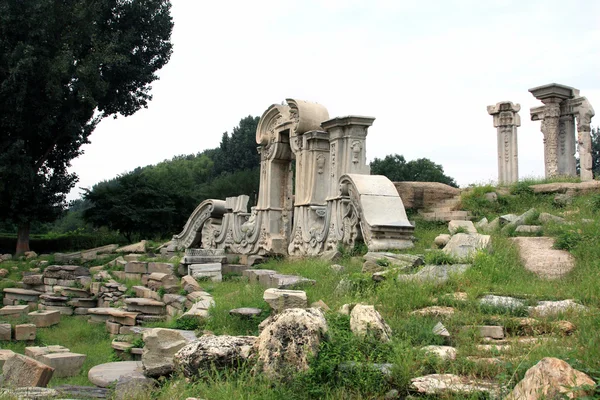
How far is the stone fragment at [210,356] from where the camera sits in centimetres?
497

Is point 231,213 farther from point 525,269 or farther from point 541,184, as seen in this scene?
point 525,269

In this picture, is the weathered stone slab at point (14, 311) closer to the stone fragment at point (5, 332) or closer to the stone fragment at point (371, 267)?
the stone fragment at point (5, 332)

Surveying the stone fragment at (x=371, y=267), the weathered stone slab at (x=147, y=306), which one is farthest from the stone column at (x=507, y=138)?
the stone fragment at (x=371, y=267)

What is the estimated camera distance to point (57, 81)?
20734 mm

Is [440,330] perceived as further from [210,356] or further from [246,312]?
[246,312]

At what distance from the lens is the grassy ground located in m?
4.28

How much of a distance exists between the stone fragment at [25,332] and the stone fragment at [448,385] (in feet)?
27.4

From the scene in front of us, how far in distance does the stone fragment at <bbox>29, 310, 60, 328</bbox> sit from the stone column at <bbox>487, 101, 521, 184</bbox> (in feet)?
42.2

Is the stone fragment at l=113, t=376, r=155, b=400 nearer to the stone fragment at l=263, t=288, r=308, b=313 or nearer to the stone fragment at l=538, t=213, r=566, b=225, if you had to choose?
the stone fragment at l=263, t=288, r=308, b=313

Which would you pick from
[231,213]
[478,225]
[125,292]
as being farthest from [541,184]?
[125,292]

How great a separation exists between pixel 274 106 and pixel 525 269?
26.5 ft

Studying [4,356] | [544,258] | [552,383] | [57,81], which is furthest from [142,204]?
[552,383]

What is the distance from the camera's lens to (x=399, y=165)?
1447 inches

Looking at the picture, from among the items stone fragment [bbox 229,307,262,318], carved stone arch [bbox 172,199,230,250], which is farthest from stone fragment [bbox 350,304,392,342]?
carved stone arch [bbox 172,199,230,250]
